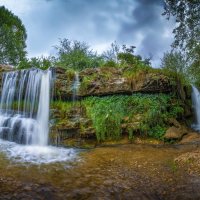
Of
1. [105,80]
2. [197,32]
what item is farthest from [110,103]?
[197,32]

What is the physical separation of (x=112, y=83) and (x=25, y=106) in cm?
422

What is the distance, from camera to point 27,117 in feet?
36.9

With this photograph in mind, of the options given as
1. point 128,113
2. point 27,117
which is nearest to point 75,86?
point 27,117

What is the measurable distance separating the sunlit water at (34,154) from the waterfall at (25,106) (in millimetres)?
592

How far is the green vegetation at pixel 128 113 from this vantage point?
407 inches

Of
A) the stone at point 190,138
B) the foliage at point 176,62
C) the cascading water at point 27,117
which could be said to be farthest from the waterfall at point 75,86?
the foliage at point 176,62

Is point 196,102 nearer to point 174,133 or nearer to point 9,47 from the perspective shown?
point 174,133

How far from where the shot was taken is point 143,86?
450 inches

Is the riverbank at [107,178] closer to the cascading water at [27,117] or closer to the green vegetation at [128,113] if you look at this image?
the cascading water at [27,117]

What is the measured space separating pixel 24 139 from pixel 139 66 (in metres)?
6.28

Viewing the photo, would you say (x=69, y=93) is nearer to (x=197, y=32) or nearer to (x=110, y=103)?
(x=110, y=103)

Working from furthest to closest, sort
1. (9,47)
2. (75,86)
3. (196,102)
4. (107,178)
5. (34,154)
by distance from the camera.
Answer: (9,47) → (196,102) → (75,86) → (34,154) → (107,178)

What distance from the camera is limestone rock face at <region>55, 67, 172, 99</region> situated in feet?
37.6

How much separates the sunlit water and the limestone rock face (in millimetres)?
3580
